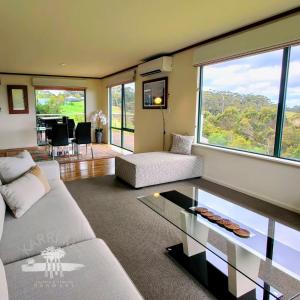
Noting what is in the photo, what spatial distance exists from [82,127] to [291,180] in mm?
4568

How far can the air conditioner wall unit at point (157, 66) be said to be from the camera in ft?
15.5

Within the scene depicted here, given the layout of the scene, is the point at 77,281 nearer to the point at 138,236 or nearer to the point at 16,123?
the point at 138,236

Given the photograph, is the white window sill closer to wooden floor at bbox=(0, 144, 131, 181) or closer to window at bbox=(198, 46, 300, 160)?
window at bbox=(198, 46, 300, 160)

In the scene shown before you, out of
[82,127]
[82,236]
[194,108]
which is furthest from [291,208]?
[82,127]

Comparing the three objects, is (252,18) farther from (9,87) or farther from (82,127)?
(9,87)

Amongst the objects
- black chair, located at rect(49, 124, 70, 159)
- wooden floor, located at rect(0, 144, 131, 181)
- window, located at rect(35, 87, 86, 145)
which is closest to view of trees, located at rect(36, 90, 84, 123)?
window, located at rect(35, 87, 86, 145)

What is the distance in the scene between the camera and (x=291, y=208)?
10.1 ft

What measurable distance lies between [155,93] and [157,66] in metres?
0.68

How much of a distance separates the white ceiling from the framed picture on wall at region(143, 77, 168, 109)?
619 millimetres

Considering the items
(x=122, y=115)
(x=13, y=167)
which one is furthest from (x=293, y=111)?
(x=122, y=115)

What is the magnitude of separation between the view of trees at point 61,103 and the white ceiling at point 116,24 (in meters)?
2.95

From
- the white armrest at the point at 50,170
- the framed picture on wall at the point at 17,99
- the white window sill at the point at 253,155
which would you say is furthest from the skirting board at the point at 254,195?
the framed picture on wall at the point at 17,99

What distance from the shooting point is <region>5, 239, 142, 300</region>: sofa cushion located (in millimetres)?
1077

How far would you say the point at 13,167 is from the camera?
2258 mm
